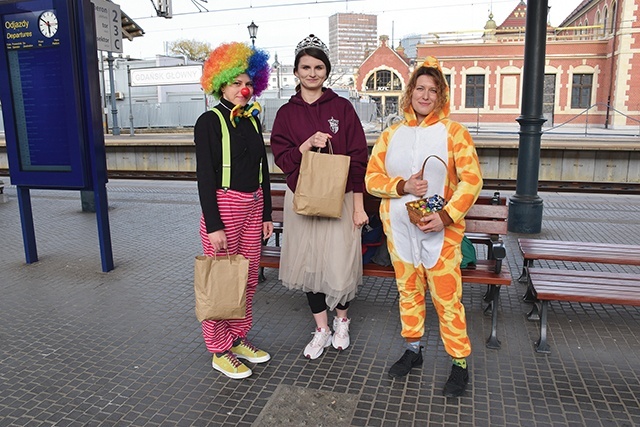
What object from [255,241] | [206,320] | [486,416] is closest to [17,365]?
[206,320]

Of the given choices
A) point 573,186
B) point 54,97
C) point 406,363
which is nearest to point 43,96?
point 54,97

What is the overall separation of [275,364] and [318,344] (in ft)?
1.11

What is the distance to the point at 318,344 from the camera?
3.84 meters

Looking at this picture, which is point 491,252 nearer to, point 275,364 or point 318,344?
point 318,344

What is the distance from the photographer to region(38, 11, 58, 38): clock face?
546cm

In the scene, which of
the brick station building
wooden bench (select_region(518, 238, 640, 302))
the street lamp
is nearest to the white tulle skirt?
wooden bench (select_region(518, 238, 640, 302))

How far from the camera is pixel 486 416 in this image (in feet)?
10.0

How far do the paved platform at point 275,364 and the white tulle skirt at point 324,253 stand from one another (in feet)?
1.73

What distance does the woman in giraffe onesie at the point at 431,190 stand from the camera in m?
3.12

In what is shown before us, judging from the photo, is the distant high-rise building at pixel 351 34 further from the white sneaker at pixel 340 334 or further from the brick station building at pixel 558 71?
the white sneaker at pixel 340 334

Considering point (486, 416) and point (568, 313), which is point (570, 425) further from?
point (568, 313)

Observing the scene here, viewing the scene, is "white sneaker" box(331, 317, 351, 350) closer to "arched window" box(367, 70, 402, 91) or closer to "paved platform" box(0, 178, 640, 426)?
"paved platform" box(0, 178, 640, 426)

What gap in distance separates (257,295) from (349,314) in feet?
3.22

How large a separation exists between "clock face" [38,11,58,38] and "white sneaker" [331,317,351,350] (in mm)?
4115
